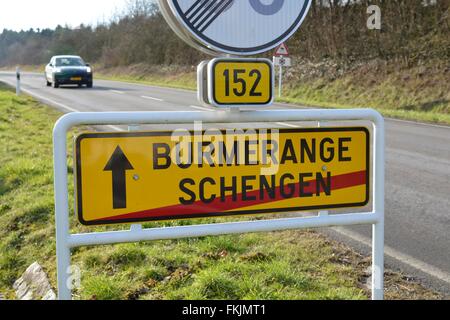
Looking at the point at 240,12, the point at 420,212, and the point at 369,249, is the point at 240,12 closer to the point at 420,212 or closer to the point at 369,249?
the point at 369,249

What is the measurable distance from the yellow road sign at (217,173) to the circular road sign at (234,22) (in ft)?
1.30

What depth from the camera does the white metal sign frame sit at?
210 cm

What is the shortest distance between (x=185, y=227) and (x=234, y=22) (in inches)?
34.6

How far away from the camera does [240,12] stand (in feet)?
6.79

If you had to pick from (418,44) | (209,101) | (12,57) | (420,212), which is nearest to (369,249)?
(420,212)

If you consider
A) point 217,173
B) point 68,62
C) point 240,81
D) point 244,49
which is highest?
point 68,62

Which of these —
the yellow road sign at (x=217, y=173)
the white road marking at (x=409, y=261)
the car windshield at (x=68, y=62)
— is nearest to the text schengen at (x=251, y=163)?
the yellow road sign at (x=217, y=173)

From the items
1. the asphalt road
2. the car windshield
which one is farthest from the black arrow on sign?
the car windshield

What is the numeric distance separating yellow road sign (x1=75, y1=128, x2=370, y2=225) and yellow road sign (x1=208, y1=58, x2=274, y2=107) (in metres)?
0.18

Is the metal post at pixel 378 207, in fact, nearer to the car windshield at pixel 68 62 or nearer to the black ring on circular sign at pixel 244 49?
the black ring on circular sign at pixel 244 49

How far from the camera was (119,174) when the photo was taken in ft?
7.16

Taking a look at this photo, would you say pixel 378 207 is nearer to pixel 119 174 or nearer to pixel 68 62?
pixel 119 174

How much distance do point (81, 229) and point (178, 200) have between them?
2442mm

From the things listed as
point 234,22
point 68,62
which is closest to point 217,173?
point 234,22
